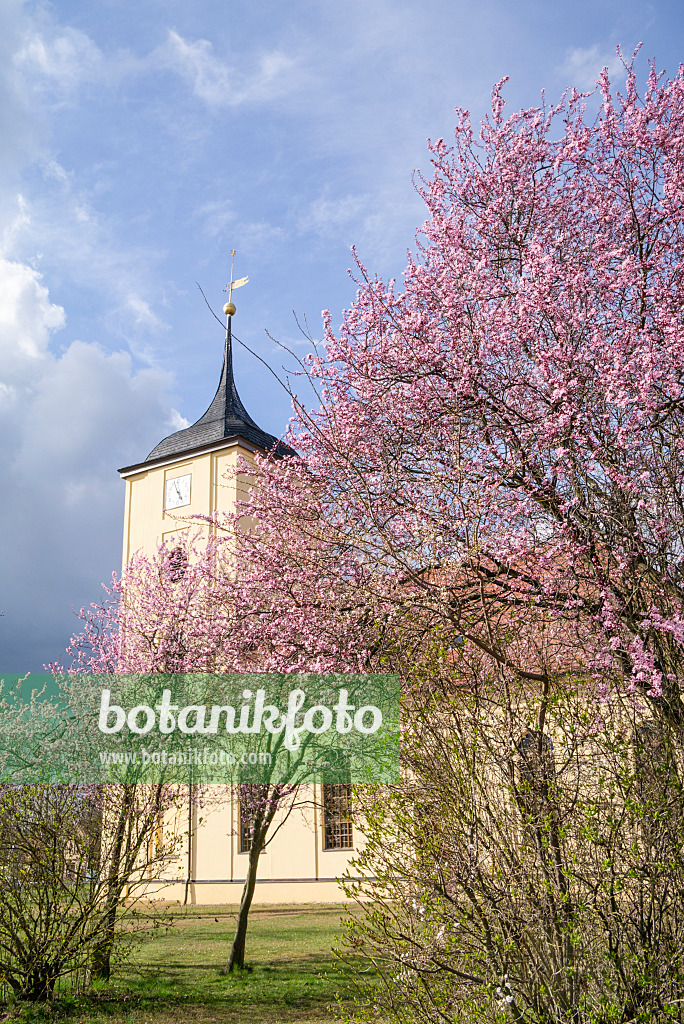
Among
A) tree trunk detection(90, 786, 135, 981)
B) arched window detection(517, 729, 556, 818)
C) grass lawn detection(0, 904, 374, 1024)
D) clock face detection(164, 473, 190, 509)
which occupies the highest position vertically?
clock face detection(164, 473, 190, 509)

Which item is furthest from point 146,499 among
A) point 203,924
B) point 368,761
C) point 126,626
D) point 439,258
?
point 439,258

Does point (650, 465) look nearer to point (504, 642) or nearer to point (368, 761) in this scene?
point (504, 642)

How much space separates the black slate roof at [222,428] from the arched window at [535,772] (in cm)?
2162

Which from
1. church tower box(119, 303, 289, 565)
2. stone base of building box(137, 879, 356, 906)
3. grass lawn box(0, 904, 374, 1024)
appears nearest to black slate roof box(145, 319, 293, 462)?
church tower box(119, 303, 289, 565)

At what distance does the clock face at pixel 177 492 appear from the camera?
83.9ft

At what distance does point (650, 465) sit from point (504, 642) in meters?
1.99

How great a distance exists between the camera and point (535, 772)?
4082 millimetres

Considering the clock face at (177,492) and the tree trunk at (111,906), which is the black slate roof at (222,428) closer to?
the clock face at (177,492)

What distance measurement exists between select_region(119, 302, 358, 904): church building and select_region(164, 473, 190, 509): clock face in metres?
0.04

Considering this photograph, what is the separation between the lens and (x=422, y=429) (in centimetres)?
726

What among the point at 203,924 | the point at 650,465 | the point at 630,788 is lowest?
the point at 203,924

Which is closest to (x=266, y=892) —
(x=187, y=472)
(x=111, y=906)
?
(x=187, y=472)

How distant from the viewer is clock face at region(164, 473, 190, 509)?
25.6m

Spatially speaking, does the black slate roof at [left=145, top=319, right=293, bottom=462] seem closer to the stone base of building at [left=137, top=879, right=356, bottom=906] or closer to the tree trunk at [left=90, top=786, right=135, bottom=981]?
the stone base of building at [left=137, top=879, right=356, bottom=906]
